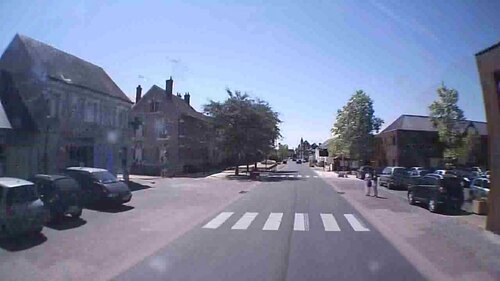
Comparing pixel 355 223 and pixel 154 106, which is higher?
pixel 154 106

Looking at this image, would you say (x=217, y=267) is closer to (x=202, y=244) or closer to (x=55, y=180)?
(x=202, y=244)

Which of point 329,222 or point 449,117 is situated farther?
point 449,117

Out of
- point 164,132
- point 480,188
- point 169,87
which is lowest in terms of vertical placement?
point 480,188

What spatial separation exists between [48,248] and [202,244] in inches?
147

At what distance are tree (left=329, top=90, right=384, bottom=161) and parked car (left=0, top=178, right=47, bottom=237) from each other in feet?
190

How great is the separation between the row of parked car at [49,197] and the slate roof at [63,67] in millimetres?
11325

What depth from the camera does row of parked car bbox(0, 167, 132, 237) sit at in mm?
10539

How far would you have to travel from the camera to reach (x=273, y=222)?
15.1 metres

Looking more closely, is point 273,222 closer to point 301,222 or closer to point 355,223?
point 301,222

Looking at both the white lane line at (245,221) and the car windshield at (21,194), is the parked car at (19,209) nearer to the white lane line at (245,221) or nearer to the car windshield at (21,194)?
the car windshield at (21,194)

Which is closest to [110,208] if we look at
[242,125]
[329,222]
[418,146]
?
[329,222]

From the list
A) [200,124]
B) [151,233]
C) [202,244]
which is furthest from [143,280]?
[200,124]

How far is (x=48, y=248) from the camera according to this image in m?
10.2

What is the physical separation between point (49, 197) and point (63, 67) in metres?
18.3
